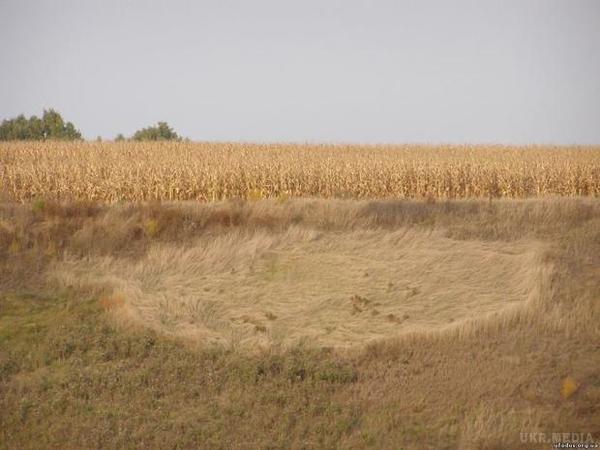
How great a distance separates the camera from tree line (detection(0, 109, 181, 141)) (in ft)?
152

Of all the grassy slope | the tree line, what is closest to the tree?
the tree line

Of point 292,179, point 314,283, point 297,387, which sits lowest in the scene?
point 297,387

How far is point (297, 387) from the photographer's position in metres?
10.6

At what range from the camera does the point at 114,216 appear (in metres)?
16.5

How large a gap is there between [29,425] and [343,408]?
4067 millimetres

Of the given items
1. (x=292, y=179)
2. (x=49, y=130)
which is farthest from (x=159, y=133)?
(x=292, y=179)

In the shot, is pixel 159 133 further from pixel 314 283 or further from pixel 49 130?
pixel 314 283

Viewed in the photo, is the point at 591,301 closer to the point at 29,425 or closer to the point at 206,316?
the point at 206,316

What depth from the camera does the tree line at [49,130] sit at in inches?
1826

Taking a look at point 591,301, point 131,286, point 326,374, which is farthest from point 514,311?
point 131,286

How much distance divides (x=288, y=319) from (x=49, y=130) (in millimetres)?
38808

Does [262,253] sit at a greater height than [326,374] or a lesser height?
greater

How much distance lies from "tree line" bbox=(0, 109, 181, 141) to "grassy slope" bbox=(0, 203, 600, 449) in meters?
34.7

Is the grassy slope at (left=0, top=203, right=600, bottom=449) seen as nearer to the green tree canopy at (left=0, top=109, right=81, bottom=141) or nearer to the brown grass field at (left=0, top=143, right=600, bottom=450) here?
the brown grass field at (left=0, top=143, right=600, bottom=450)
